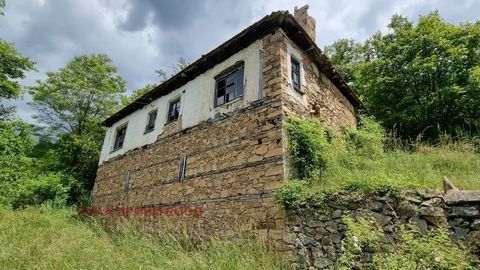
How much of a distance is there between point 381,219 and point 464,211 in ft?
3.81

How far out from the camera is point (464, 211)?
426 centimetres

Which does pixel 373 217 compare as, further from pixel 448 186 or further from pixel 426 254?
pixel 448 186

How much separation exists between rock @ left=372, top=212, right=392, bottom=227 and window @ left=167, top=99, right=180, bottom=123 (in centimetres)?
754

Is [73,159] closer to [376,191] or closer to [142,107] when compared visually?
[142,107]

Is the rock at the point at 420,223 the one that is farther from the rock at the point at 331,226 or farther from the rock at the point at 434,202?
the rock at the point at 331,226

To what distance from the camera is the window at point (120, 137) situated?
1343 centimetres

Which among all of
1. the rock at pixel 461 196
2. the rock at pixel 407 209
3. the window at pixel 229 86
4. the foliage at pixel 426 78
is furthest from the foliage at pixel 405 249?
the foliage at pixel 426 78

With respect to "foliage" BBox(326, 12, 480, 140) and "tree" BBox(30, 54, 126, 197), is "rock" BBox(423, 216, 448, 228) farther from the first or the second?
"tree" BBox(30, 54, 126, 197)

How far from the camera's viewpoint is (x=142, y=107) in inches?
492

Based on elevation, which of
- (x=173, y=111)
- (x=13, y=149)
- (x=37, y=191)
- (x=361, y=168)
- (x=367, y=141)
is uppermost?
(x=173, y=111)

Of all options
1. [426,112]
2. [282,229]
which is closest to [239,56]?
[282,229]

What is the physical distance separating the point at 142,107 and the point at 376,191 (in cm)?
1042

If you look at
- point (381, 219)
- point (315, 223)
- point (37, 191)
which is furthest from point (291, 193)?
point (37, 191)

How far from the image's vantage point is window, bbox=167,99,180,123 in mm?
10492
